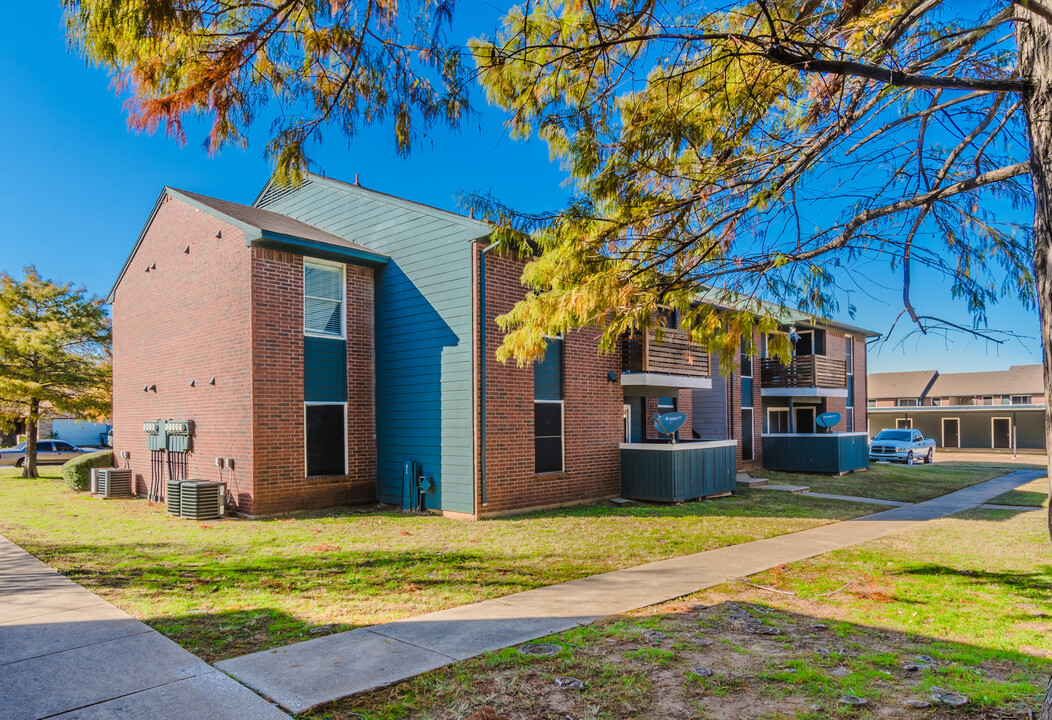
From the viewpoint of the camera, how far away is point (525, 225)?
736 cm

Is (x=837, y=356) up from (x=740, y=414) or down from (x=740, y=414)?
up

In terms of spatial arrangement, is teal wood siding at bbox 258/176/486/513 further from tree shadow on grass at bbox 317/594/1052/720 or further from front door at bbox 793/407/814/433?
front door at bbox 793/407/814/433

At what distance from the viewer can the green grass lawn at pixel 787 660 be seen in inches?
172

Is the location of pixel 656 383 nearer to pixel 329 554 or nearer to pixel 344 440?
pixel 344 440

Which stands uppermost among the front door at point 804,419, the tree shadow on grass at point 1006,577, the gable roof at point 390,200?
the gable roof at point 390,200

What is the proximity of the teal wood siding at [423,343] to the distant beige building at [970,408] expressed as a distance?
39.9 meters

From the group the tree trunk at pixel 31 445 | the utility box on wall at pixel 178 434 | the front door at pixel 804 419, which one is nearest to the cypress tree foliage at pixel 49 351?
the tree trunk at pixel 31 445

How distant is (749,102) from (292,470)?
1072 centimetres

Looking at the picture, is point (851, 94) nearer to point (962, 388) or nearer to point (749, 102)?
point (749, 102)

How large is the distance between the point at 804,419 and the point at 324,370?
20.8m

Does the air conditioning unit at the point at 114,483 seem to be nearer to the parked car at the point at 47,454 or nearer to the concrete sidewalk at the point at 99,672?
the concrete sidewalk at the point at 99,672

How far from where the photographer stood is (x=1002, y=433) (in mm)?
43594

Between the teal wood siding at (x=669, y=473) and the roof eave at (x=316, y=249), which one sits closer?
the roof eave at (x=316, y=249)

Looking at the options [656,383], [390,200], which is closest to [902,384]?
[656,383]
